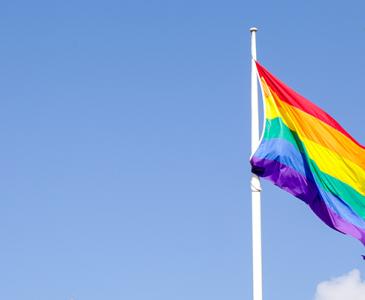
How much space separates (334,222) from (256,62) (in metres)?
4.79

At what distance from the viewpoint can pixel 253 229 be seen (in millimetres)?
24719

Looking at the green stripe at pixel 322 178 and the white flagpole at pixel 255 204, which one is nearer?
the white flagpole at pixel 255 204

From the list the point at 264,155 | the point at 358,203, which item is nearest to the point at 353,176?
the point at 358,203

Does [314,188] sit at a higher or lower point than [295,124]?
lower

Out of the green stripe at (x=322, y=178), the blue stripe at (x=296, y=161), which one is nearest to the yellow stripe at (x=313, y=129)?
the green stripe at (x=322, y=178)

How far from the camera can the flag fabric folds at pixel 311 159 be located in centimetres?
2520

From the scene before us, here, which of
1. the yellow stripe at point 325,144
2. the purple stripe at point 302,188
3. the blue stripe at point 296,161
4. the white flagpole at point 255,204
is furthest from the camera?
the yellow stripe at point 325,144

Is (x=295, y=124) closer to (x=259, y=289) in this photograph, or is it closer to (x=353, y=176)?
(x=353, y=176)

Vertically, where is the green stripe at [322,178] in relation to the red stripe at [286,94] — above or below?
below

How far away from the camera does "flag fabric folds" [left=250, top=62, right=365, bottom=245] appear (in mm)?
25203

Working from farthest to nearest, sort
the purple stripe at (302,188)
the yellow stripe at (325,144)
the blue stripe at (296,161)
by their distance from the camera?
the yellow stripe at (325,144)
the blue stripe at (296,161)
the purple stripe at (302,188)

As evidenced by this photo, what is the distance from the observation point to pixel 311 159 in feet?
84.3

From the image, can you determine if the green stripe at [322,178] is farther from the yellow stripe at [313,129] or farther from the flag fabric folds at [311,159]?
the yellow stripe at [313,129]

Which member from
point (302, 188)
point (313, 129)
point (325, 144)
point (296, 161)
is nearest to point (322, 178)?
point (302, 188)
